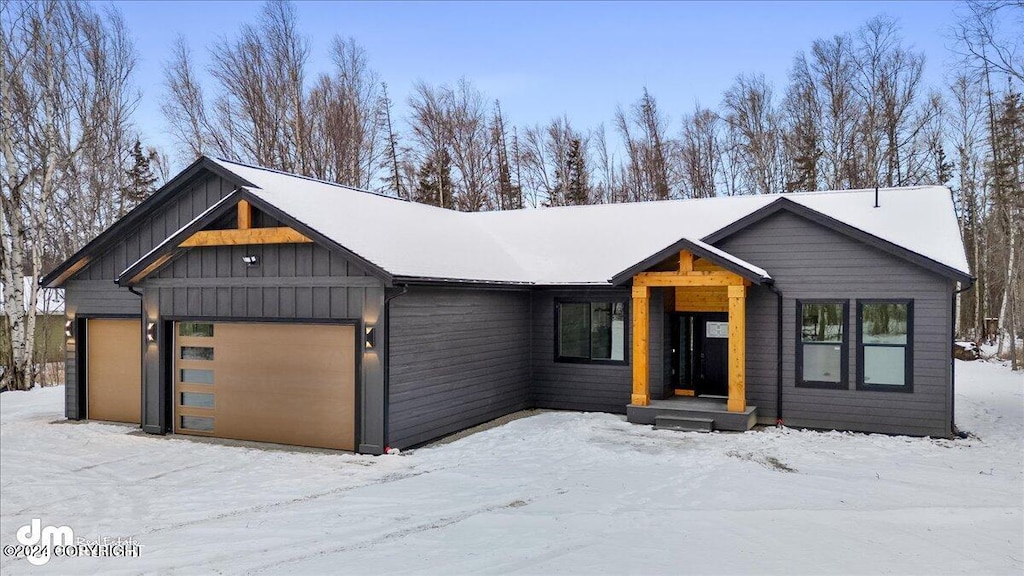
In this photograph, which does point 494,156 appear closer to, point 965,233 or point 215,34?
point 215,34

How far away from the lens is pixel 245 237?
1030 cm

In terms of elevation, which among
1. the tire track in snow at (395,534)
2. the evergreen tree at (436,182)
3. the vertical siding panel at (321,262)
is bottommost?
the tire track in snow at (395,534)

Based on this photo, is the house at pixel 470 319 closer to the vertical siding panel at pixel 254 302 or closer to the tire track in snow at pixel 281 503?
the vertical siding panel at pixel 254 302

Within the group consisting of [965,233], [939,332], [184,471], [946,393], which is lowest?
[184,471]

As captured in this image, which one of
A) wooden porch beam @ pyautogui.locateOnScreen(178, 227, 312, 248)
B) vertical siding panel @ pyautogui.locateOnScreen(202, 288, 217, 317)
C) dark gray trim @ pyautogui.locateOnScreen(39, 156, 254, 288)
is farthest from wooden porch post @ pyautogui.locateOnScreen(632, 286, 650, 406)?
vertical siding panel @ pyautogui.locateOnScreen(202, 288, 217, 317)

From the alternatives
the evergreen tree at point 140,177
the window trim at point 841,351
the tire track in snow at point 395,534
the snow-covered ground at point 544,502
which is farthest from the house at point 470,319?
the evergreen tree at point 140,177

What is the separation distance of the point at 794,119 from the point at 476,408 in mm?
21240

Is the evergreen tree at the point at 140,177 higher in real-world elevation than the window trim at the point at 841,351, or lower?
higher

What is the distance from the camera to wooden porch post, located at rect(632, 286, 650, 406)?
469 inches

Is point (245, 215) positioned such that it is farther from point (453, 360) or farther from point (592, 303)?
point (592, 303)

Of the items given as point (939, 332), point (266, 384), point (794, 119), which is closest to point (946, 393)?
point (939, 332)

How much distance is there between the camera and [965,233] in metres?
29.3

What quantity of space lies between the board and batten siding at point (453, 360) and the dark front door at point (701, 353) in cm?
293

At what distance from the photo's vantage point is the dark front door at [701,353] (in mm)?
12961
